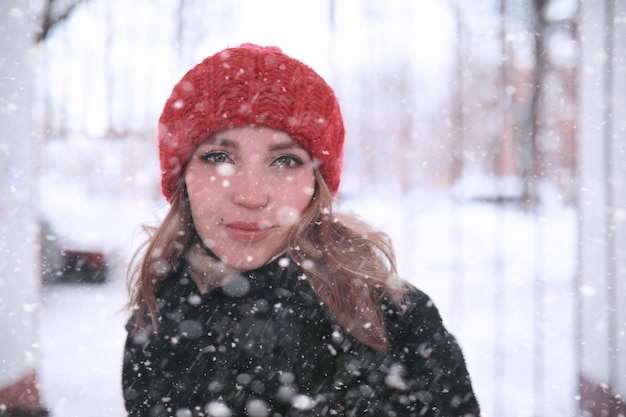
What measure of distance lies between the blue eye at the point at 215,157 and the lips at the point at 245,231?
0.16 metres

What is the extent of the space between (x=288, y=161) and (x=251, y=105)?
0.50ft

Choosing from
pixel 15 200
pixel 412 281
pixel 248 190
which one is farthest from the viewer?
pixel 412 281

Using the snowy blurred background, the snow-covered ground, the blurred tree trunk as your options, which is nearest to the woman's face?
the snow-covered ground

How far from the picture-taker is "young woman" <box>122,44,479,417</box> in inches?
44.1

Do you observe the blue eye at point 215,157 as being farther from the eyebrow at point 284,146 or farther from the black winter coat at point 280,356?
the black winter coat at point 280,356

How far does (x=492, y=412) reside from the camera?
7.98 ft

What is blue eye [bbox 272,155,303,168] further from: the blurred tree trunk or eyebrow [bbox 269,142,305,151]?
the blurred tree trunk

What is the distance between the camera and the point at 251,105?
113 cm

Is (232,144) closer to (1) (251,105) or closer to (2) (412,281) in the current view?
(1) (251,105)

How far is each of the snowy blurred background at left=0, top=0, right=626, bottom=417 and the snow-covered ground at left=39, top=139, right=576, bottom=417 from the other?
2 centimetres

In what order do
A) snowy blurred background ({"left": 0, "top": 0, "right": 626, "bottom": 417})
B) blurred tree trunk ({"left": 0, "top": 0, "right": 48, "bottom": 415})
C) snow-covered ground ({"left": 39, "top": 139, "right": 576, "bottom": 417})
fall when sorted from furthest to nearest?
snow-covered ground ({"left": 39, "top": 139, "right": 576, "bottom": 417})
snowy blurred background ({"left": 0, "top": 0, "right": 626, "bottom": 417})
blurred tree trunk ({"left": 0, "top": 0, "right": 48, "bottom": 415})

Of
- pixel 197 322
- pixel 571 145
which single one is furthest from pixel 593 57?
pixel 197 322

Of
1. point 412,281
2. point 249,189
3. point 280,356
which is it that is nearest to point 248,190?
point 249,189

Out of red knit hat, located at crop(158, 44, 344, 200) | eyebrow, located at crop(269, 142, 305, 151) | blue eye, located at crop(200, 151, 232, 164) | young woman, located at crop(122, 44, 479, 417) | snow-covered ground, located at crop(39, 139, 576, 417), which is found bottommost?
snow-covered ground, located at crop(39, 139, 576, 417)
